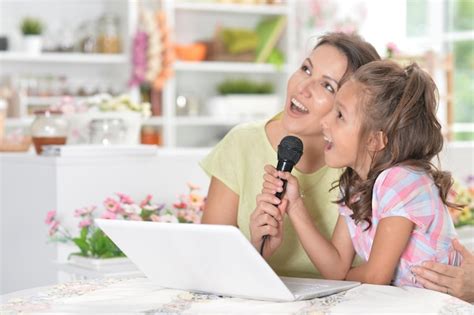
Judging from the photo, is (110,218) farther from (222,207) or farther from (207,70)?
(207,70)

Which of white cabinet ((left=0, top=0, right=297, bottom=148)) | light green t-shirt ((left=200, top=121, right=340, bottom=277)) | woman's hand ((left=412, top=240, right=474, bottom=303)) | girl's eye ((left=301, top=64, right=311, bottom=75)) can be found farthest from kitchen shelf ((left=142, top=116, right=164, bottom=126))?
woman's hand ((left=412, top=240, right=474, bottom=303))

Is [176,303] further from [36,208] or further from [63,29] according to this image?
[63,29]

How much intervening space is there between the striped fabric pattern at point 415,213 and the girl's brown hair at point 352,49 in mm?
342

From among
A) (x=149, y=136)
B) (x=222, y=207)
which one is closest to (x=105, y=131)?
(x=222, y=207)

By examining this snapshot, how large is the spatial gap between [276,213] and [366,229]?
192 mm

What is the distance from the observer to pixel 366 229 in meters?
1.96

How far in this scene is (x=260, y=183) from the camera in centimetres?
235

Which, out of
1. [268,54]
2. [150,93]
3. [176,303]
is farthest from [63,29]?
[176,303]

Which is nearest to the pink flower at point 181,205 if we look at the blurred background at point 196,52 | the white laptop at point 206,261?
the white laptop at point 206,261

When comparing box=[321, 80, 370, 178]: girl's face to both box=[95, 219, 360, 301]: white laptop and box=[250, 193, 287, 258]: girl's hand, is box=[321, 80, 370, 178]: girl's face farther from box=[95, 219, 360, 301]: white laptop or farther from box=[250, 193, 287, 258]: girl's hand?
box=[95, 219, 360, 301]: white laptop

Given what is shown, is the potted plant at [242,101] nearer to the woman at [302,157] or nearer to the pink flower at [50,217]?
the pink flower at [50,217]

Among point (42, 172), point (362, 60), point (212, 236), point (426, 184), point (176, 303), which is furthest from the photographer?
point (42, 172)

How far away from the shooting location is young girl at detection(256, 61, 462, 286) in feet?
6.09

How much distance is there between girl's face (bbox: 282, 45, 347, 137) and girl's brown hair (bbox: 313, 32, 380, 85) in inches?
0.4
